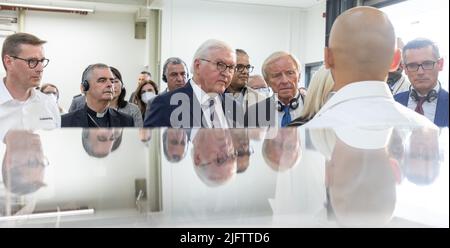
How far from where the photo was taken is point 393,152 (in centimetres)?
50

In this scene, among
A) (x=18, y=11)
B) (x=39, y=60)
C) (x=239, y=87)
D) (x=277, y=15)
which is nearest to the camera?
(x=39, y=60)

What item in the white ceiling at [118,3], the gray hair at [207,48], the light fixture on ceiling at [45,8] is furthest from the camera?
the light fixture on ceiling at [45,8]

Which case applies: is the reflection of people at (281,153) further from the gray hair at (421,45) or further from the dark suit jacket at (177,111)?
the gray hair at (421,45)

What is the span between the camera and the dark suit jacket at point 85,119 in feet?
4.98

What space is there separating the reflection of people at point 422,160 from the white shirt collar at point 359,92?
0.20 m

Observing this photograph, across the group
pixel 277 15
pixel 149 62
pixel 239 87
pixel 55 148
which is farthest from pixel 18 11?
pixel 55 148

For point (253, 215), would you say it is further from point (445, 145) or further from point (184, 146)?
point (445, 145)

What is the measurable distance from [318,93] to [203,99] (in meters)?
0.42

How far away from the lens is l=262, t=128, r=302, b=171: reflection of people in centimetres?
47

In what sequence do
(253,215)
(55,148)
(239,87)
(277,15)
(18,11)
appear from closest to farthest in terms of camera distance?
(253,215), (55,148), (239,87), (277,15), (18,11)

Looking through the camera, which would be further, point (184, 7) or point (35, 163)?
point (184, 7)

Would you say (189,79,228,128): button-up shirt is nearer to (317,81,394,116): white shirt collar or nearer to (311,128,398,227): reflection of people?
(317,81,394,116): white shirt collar

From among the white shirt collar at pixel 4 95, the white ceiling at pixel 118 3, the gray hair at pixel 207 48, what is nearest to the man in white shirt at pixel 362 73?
the gray hair at pixel 207 48

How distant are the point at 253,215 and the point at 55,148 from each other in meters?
0.44
